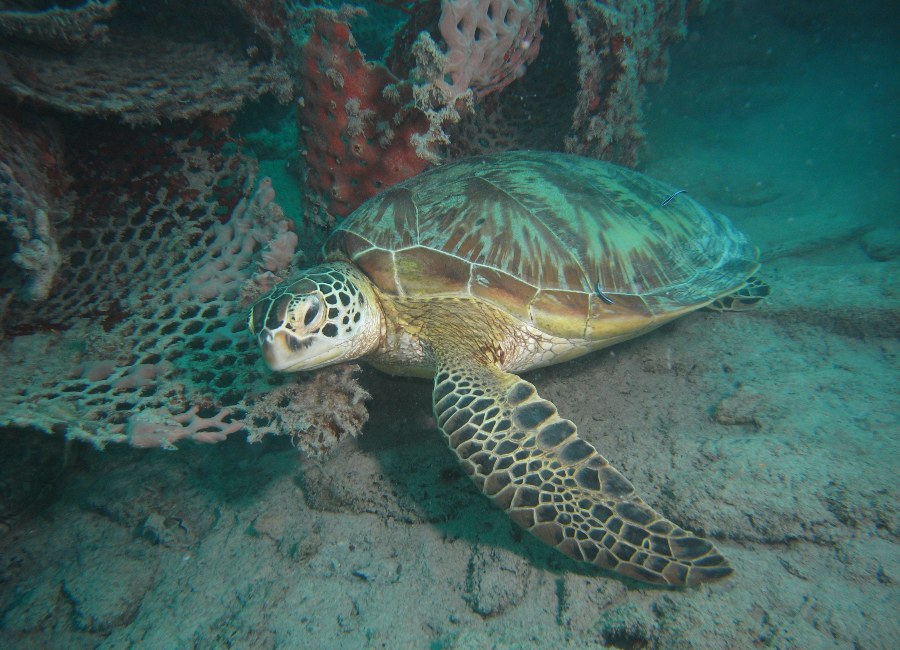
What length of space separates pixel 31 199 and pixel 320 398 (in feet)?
7.89

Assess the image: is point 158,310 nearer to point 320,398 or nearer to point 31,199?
point 31,199

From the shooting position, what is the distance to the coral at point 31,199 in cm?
247

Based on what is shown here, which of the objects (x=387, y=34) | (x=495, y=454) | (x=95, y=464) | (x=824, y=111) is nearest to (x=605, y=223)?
(x=495, y=454)

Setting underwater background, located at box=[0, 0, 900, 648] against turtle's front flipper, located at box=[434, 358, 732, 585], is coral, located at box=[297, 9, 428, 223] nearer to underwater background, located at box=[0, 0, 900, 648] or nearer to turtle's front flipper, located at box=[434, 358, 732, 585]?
underwater background, located at box=[0, 0, 900, 648]

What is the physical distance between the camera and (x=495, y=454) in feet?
6.79

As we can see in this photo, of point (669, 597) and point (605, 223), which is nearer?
point (669, 597)

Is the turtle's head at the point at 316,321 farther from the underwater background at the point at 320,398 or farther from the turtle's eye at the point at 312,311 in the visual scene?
the underwater background at the point at 320,398

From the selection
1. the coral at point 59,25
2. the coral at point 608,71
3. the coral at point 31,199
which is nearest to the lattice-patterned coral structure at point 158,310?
the coral at point 31,199

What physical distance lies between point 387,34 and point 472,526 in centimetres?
856

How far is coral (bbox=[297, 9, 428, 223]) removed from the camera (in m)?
3.21

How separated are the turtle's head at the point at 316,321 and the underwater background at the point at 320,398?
289mm

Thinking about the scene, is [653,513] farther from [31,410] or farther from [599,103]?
[599,103]

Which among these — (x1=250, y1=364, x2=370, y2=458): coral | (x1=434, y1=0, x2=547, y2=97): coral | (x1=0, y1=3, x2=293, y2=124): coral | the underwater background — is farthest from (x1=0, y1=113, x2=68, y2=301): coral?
(x1=434, y1=0, x2=547, y2=97): coral

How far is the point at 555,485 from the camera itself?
1.94 meters
